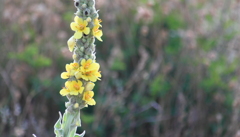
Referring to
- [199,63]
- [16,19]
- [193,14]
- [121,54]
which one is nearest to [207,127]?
[199,63]

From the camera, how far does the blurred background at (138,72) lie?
347cm

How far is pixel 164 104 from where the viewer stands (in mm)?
3754

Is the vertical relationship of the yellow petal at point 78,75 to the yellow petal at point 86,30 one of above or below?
below

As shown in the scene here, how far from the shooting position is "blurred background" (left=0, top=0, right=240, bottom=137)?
347 cm

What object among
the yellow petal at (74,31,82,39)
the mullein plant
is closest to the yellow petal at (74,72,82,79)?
the mullein plant

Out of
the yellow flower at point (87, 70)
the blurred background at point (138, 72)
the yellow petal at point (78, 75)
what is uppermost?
the blurred background at point (138, 72)

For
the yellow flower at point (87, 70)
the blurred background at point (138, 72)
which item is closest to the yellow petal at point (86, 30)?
the yellow flower at point (87, 70)

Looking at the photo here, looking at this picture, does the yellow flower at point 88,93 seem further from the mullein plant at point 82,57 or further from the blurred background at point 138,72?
the blurred background at point 138,72

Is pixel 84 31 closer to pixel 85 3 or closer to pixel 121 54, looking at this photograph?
pixel 85 3

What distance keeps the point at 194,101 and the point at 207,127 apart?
12.8 inches

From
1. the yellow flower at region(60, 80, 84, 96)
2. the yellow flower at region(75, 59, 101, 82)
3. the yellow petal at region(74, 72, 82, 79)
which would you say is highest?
the yellow flower at region(75, 59, 101, 82)

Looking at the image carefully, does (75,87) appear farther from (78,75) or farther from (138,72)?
(138,72)

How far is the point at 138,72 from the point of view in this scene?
3.45 meters

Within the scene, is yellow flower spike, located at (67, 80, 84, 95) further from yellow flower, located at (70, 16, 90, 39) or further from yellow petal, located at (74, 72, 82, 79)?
yellow flower, located at (70, 16, 90, 39)
